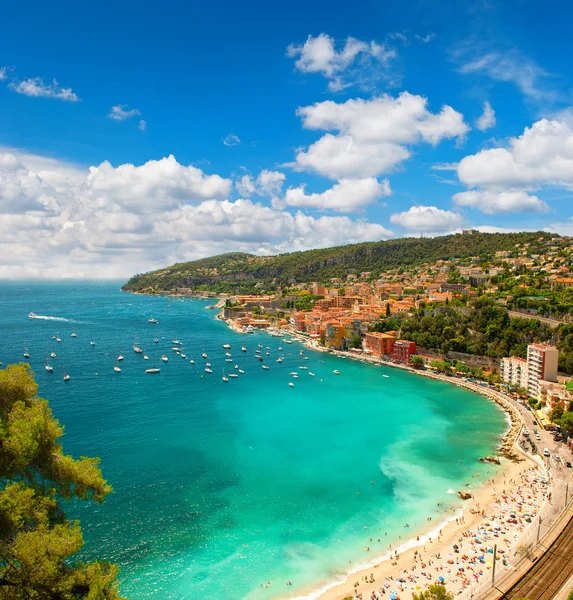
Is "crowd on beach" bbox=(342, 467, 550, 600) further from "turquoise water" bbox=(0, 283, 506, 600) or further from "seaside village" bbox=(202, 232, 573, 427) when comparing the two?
"seaside village" bbox=(202, 232, 573, 427)

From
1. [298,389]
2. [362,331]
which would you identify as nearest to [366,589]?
[298,389]

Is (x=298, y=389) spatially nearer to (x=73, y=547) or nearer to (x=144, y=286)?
(x=73, y=547)

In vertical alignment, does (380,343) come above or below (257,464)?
above

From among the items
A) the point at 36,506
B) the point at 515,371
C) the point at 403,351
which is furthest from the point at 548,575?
the point at 403,351

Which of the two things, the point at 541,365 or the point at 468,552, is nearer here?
the point at 468,552

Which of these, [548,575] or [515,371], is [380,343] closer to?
[515,371]

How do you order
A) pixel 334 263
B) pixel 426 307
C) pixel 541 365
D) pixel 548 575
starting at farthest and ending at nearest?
pixel 334 263
pixel 426 307
pixel 541 365
pixel 548 575
